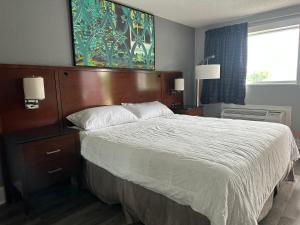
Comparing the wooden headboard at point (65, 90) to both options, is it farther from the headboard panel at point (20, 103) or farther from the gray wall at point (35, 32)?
the gray wall at point (35, 32)

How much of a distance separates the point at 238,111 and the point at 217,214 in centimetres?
311

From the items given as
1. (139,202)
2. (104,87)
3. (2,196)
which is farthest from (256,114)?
(2,196)

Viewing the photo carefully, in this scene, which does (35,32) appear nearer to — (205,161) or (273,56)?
(205,161)

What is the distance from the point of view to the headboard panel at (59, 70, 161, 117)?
99.3 inches

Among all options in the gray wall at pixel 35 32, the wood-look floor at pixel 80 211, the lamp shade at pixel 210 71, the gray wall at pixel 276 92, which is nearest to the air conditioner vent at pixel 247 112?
the gray wall at pixel 276 92

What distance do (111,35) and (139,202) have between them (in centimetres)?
221

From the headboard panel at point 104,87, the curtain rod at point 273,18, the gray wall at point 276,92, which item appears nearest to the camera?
the headboard panel at point 104,87

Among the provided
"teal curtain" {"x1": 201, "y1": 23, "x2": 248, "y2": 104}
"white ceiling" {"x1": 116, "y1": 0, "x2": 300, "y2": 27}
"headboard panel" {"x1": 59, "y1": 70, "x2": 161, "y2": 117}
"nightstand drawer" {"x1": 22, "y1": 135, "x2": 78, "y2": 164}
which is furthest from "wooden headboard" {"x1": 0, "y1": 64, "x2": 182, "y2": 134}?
"teal curtain" {"x1": 201, "y1": 23, "x2": 248, "y2": 104}

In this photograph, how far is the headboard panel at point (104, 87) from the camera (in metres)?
2.52

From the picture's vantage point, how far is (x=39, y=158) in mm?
1825

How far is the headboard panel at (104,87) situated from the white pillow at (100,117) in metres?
0.24

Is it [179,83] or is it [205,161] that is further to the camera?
[179,83]

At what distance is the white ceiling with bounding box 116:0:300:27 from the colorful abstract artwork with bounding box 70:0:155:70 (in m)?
0.21

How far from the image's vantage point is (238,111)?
3.92 meters
